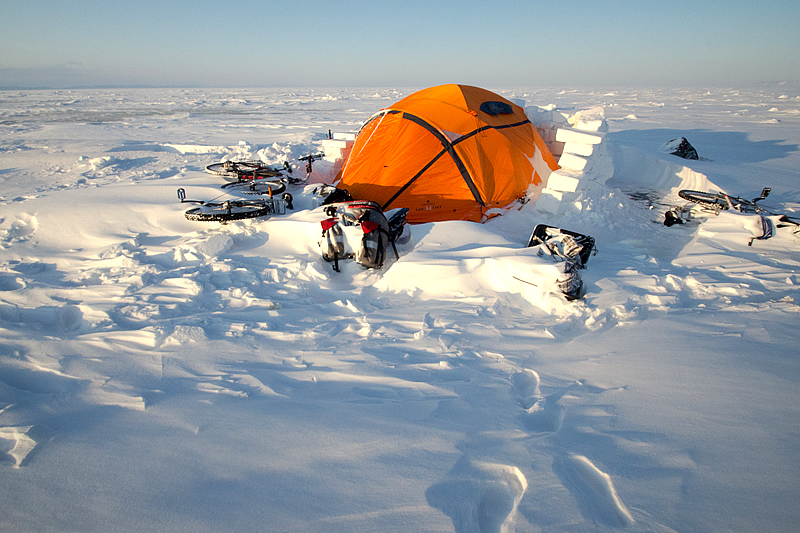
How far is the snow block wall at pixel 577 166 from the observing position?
632cm

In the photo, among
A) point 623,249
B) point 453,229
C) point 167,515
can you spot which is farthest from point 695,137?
point 167,515

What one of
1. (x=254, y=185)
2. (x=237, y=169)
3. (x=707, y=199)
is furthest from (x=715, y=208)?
(x=237, y=169)

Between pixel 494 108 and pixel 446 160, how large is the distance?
1.71 meters

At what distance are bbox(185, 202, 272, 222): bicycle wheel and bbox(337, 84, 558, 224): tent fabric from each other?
1.73m

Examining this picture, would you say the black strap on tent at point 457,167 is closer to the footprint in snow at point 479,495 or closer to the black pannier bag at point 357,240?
the black pannier bag at point 357,240

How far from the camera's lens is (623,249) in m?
5.02

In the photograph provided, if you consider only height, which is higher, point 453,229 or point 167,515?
point 453,229

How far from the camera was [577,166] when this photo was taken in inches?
260

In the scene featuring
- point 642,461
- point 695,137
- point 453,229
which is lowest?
point 642,461

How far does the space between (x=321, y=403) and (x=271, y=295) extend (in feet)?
6.11

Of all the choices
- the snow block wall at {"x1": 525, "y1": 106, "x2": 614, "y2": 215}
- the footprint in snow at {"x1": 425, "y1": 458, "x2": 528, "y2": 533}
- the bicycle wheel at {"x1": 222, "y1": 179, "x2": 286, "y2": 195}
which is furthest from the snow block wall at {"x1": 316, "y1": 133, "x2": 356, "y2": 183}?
the footprint in snow at {"x1": 425, "y1": 458, "x2": 528, "y2": 533}

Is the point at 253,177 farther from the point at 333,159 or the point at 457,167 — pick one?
the point at 457,167

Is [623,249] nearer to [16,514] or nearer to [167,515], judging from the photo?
[167,515]

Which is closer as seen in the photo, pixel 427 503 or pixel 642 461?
pixel 427 503
